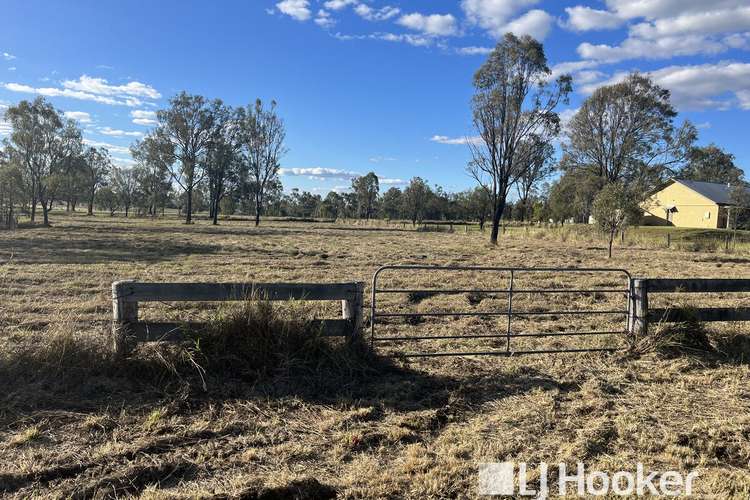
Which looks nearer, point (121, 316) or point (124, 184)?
point (121, 316)

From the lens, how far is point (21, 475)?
336 cm

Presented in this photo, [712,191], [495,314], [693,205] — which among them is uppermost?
[712,191]

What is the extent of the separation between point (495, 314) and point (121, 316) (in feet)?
16.6

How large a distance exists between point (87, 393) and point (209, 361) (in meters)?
1.17

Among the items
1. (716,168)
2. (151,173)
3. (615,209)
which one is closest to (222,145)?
(151,173)

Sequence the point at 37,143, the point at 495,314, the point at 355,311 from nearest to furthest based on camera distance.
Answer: the point at 355,311
the point at 495,314
the point at 37,143

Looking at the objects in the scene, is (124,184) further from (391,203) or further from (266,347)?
(266,347)

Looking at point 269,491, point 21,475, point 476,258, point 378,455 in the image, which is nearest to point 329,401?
point 378,455

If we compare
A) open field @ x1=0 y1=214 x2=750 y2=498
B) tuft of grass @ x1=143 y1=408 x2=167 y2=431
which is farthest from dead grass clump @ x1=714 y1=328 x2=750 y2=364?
tuft of grass @ x1=143 y1=408 x2=167 y2=431

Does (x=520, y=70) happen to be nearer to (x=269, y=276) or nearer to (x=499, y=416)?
(x=269, y=276)

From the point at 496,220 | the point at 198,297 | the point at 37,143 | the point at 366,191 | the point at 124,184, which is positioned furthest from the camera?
the point at 366,191

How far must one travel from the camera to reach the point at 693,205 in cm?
6050

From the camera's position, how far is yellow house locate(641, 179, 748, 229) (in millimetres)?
57500

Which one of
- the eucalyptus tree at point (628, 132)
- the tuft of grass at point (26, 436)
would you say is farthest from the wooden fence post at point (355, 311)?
the eucalyptus tree at point (628, 132)
